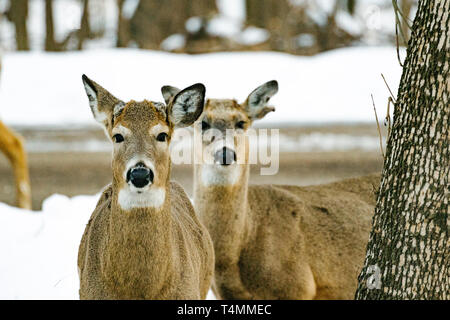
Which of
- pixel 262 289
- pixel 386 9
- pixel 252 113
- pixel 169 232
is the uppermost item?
pixel 386 9

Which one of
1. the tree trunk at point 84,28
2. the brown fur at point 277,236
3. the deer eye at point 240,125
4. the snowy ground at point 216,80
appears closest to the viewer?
the brown fur at point 277,236

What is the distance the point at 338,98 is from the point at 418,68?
515 inches

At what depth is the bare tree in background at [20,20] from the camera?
76.9ft

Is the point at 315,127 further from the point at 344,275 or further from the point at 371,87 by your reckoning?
the point at 344,275

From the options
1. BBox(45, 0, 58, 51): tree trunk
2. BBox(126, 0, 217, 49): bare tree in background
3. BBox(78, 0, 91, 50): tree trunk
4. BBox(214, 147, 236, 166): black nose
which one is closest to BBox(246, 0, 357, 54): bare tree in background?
BBox(126, 0, 217, 49): bare tree in background

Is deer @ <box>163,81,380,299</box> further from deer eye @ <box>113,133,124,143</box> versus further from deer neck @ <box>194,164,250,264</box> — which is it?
deer eye @ <box>113,133,124,143</box>

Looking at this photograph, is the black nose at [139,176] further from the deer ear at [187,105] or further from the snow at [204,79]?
the snow at [204,79]

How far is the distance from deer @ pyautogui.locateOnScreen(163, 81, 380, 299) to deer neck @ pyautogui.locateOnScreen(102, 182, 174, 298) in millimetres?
2229

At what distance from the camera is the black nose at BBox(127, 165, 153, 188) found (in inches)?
194

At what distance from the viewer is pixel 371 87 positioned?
18594 millimetres

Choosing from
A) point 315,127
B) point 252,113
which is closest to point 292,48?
point 315,127

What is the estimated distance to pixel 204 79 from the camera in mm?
18484

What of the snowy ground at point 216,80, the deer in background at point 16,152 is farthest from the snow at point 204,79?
the deer in background at point 16,152

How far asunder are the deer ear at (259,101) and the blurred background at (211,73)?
A: 5.77 meters
